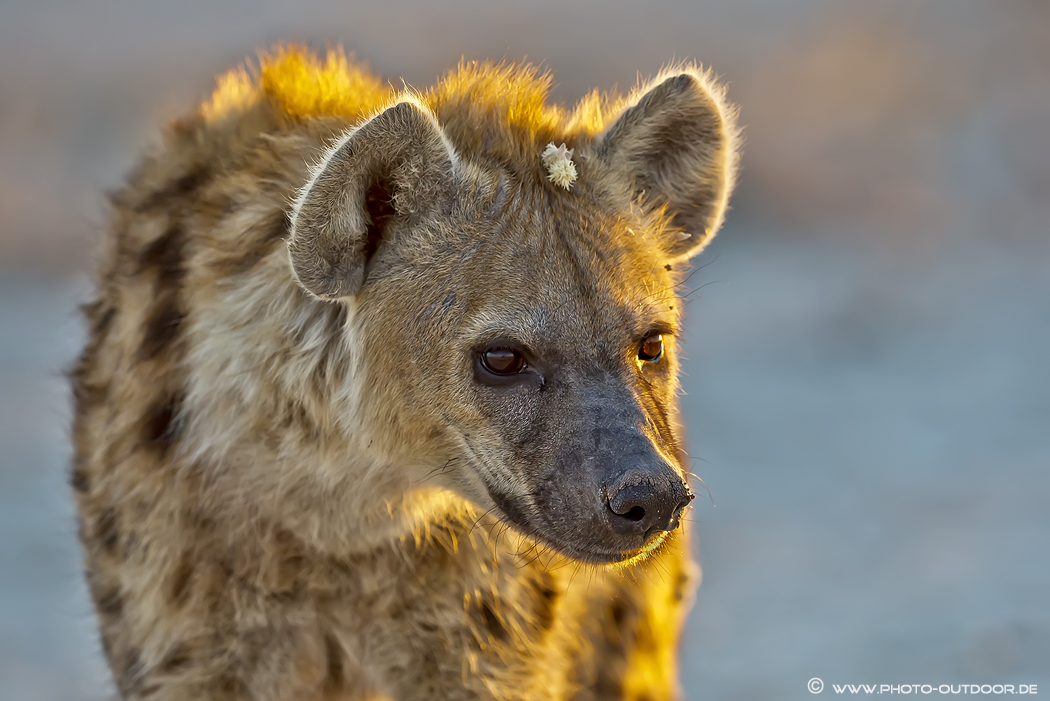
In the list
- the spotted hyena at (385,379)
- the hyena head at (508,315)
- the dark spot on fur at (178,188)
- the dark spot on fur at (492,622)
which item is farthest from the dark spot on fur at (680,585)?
the dark spot on fur at (178,188)

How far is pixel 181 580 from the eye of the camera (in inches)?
80.2

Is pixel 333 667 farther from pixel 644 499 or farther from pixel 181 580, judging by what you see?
pixel 644 499

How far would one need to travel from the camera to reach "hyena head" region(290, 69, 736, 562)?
1734mm

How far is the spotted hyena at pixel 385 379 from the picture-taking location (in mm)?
1792

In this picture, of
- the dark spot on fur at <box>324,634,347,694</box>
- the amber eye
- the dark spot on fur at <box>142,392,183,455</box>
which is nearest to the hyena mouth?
the amber eye

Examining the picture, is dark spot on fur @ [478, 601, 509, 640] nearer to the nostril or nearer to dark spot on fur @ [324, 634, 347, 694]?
dark spot on fur @ [324, 634, 347, 694]

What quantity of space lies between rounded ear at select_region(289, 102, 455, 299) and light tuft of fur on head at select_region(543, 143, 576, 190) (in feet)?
0.51

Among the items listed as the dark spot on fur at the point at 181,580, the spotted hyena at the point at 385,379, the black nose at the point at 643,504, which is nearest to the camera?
the black nose at the point at 643,504

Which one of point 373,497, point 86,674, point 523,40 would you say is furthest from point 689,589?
point 523,40

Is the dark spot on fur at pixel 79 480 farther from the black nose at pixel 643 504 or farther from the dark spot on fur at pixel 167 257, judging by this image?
the black nose at pixel 643 504

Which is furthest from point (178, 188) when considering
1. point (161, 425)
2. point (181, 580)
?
point (181, 580)

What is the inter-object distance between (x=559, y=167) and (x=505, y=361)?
12.7 inches

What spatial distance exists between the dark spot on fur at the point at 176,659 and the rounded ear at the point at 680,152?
3.29 ft

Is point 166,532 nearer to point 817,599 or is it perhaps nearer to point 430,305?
point 430,305
